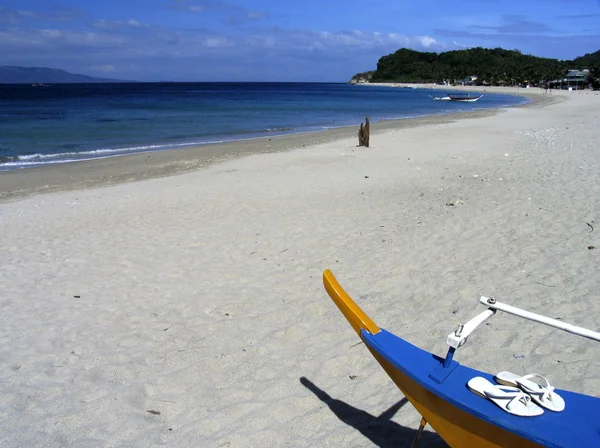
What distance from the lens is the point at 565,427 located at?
249cm

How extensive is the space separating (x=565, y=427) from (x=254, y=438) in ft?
6.50

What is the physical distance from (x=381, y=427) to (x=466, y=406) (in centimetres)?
117

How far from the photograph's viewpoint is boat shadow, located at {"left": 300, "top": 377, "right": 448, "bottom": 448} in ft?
11.5

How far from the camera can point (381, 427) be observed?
12.0ft

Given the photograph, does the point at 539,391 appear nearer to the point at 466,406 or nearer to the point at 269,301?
the point at 466,406

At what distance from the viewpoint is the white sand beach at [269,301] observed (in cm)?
387

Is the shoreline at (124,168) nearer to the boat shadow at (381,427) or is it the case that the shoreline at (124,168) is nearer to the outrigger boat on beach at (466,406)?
the boat shadow at (381,427)

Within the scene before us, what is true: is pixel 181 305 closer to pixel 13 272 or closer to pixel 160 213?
pixel 13 272

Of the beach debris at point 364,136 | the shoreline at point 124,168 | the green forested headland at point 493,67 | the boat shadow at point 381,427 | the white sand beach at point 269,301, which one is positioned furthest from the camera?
the green forested headland at point 493,67

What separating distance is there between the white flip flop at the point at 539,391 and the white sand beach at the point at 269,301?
0.93m

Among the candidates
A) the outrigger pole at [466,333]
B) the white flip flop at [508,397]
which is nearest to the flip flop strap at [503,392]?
the white flip flop at [508,397]

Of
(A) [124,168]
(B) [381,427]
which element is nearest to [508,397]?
(B) [381,427]

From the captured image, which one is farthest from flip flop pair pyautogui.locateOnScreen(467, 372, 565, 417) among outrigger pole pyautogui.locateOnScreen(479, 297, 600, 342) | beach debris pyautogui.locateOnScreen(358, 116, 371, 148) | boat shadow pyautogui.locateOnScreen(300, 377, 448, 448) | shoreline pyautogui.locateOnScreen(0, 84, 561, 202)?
beach debris pyautogui.locateOnScreen(358, 116, 371, 148)

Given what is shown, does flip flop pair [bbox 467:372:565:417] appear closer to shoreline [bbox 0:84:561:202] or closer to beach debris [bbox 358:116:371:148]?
shoreline [bbox 0:84:561:202]
